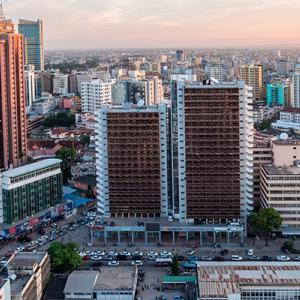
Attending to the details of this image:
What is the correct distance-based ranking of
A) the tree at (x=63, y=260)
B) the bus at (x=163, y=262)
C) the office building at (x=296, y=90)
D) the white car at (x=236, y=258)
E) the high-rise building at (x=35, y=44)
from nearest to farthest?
the tree at (x=63, y=260) → the bus at (x=163, y=262) → the white car at (x=236, y=258) → the office building at (x=296, y=90) → the high-rise building at (x=35, y=44)

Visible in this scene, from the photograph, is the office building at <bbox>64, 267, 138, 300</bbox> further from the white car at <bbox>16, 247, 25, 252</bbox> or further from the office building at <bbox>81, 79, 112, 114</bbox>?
the office building at <bbox>81, 79, 112, 114</bbox>

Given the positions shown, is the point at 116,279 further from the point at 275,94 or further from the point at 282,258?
the point at 275,94

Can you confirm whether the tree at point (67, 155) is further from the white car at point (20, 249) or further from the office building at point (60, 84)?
the office building at point (60, 84)

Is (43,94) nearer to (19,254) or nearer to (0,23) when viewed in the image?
(0,23)

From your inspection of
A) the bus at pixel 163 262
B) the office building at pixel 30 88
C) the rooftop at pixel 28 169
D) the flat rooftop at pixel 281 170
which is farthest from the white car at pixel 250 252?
the office building at pixel 30 88

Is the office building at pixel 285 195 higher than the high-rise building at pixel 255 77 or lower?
lower
